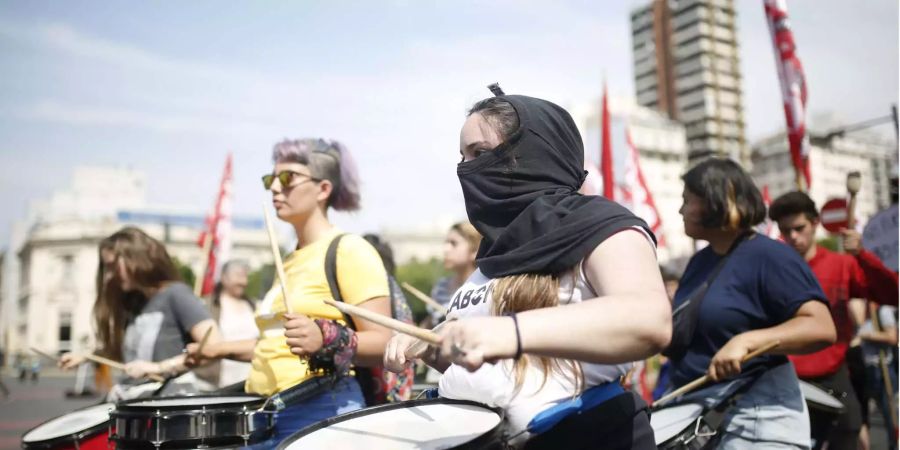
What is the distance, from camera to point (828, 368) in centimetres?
449

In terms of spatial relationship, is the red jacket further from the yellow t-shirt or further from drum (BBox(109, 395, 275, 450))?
drum (BBox(109, 395, 275, 450))

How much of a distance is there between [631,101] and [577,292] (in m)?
105

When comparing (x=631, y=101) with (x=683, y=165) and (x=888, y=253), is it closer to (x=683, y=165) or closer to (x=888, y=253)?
(x=683, y=165)

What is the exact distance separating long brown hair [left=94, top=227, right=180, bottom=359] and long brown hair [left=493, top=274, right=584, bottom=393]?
10.7 feet

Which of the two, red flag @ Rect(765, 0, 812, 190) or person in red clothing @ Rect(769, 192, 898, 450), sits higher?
red flag @ Rect(765, 0, 812, 190)

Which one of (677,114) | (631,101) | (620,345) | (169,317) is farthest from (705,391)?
(677,114)

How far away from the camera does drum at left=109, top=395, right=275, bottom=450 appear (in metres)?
2.54

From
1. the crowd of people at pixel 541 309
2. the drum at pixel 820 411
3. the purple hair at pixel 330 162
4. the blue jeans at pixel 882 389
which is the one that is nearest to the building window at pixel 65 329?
the crowd of people at pixel 541 309

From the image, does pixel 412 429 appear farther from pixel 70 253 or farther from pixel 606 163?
pixel 70 253

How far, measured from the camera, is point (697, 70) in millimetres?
107625


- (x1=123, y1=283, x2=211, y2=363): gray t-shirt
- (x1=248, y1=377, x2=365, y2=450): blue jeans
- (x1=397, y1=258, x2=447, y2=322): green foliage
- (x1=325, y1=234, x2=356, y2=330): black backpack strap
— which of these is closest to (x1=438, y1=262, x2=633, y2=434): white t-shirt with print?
(x1=248, y1=377, x2=365, y2=450): blue jeans

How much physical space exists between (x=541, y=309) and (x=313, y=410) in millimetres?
1795

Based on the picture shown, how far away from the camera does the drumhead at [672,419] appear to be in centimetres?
266

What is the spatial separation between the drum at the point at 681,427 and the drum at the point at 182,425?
4.46 feet
